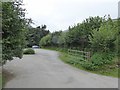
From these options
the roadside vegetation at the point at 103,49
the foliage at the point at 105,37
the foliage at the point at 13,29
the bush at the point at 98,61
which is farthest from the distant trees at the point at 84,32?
the foliage at the point at 13,29

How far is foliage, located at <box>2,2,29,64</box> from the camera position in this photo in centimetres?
1424

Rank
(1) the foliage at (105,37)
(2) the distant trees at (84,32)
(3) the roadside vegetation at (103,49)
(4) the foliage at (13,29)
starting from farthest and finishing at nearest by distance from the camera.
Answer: (2) the distant trees at (84,32) < (1) the foliage at (105,37) < (3) the roadside vegetation at (103,49) < (4) the foliage at (13,29)

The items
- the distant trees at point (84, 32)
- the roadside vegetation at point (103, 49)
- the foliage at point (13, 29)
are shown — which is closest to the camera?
the foliage at point (13, 29)

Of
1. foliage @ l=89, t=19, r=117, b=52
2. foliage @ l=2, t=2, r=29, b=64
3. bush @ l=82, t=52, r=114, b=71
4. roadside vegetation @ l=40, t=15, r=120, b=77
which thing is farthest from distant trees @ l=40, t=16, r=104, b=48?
foliage @ l=2, t=2, r=29, b=64

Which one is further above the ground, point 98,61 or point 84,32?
point 84,32

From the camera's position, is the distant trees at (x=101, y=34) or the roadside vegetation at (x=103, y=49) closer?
the roadside vegetation at (x=103, y=49)

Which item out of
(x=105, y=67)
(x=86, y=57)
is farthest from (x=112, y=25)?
(x=105, y=67)

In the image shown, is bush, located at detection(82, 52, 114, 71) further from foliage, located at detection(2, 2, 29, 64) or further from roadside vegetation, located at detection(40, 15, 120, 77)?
foliage, located at detection(2, 2, 29, 64)

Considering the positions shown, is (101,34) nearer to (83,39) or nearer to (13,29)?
(83,39)

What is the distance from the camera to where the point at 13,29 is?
1565 cm

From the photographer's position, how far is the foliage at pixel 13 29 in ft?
46.7

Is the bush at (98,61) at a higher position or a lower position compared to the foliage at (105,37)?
lower

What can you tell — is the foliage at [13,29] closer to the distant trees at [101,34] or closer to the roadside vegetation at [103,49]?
the roadside vegetation at [103,49]

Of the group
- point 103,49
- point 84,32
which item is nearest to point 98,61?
point 103,49
